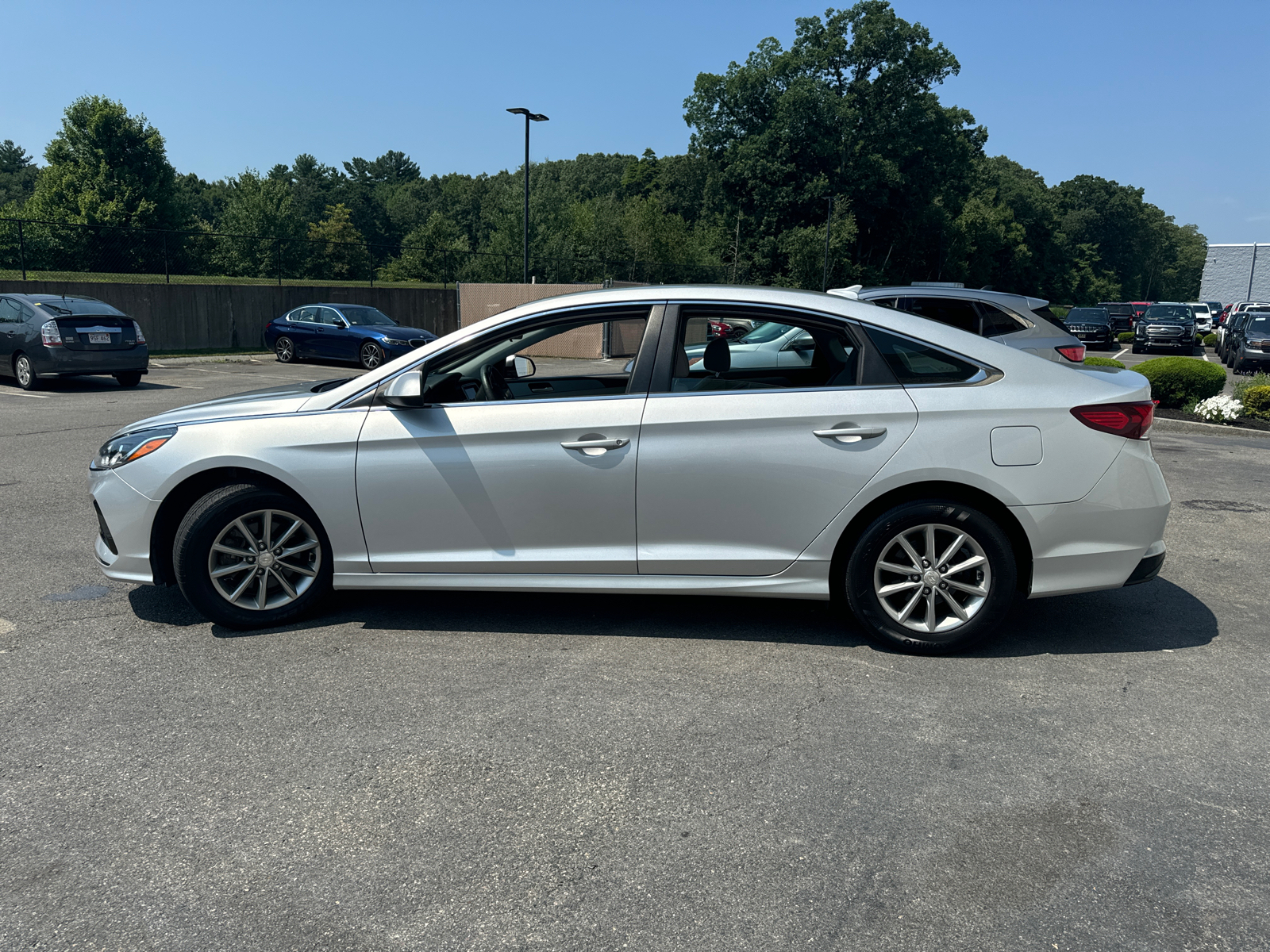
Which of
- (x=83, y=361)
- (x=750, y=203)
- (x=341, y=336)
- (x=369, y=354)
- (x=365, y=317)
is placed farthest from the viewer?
(x=750, y=203)

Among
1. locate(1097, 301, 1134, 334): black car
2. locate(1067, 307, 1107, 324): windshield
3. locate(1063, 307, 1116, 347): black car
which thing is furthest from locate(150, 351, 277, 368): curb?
locate(1097, 301, 1134, 334): black car

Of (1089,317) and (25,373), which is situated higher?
(1089,317)

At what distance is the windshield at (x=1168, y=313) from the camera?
36.7 m

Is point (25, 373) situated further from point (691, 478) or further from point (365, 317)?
point (691, 478)

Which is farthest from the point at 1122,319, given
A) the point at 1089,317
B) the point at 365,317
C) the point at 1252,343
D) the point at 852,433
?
the point at 852,433

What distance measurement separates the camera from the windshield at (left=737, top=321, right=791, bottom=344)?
4784 millimetres

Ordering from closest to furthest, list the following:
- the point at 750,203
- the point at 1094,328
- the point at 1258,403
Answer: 1. the point at 1258,403
2. the point at 1094,328
3. the point at 750,203

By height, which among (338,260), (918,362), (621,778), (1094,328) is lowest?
(621,778)

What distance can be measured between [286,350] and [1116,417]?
2252cm

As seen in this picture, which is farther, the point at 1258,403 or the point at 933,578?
the point at 1258,403

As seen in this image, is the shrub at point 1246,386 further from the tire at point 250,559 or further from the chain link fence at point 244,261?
the tire at point 250,559

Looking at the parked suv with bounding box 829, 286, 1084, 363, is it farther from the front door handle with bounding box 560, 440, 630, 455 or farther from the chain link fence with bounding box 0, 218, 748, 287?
the chain link fence with bounding box 0, 218, 748, 287

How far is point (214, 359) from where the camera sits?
2372 centimetres

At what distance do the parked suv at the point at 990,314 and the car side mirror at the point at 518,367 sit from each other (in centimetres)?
583
